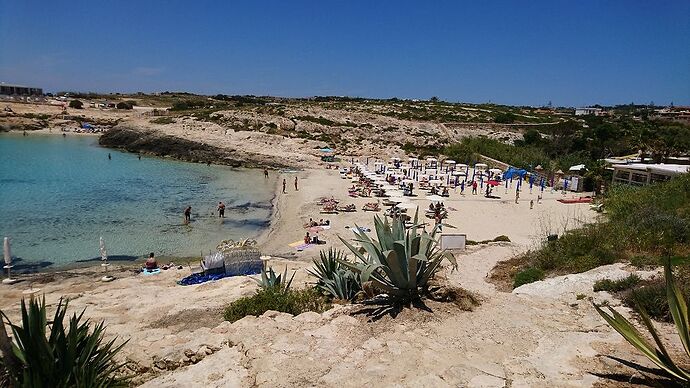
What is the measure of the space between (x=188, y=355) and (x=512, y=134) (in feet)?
218

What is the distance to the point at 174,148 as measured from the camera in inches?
2052

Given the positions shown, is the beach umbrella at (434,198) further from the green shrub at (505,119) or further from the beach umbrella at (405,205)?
the green shrub at (505,119)

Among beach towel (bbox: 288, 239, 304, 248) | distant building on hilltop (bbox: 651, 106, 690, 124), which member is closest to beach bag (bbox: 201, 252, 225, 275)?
beach towel (bbox: 288, 239, 304, 248)

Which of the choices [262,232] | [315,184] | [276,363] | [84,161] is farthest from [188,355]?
[84,161]

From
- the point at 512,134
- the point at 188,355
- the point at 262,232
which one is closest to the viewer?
the point at 188,355

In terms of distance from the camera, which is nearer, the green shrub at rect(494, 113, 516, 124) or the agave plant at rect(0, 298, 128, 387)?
the agave plant at rect(0, 298, 128, 387)

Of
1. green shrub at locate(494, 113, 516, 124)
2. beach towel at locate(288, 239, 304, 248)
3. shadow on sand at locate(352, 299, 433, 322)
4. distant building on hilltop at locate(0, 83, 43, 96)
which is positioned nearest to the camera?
shadow on sand at locate(352, 299, 433, 322)

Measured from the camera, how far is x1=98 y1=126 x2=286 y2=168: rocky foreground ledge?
46.8m

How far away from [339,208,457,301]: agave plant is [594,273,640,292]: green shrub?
2746 mm

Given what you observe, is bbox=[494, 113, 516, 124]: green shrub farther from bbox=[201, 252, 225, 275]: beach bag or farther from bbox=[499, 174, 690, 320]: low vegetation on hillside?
bbox=[201, 252, 225, 275]: beach bag

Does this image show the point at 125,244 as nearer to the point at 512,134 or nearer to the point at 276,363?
the point at 276,363

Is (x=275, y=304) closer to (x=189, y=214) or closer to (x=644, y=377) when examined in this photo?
(x=644, y=377)

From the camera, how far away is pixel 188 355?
558 centimetres

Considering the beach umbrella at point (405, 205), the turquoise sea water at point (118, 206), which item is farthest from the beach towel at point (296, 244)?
the beach umbrella at point (405, 205)
